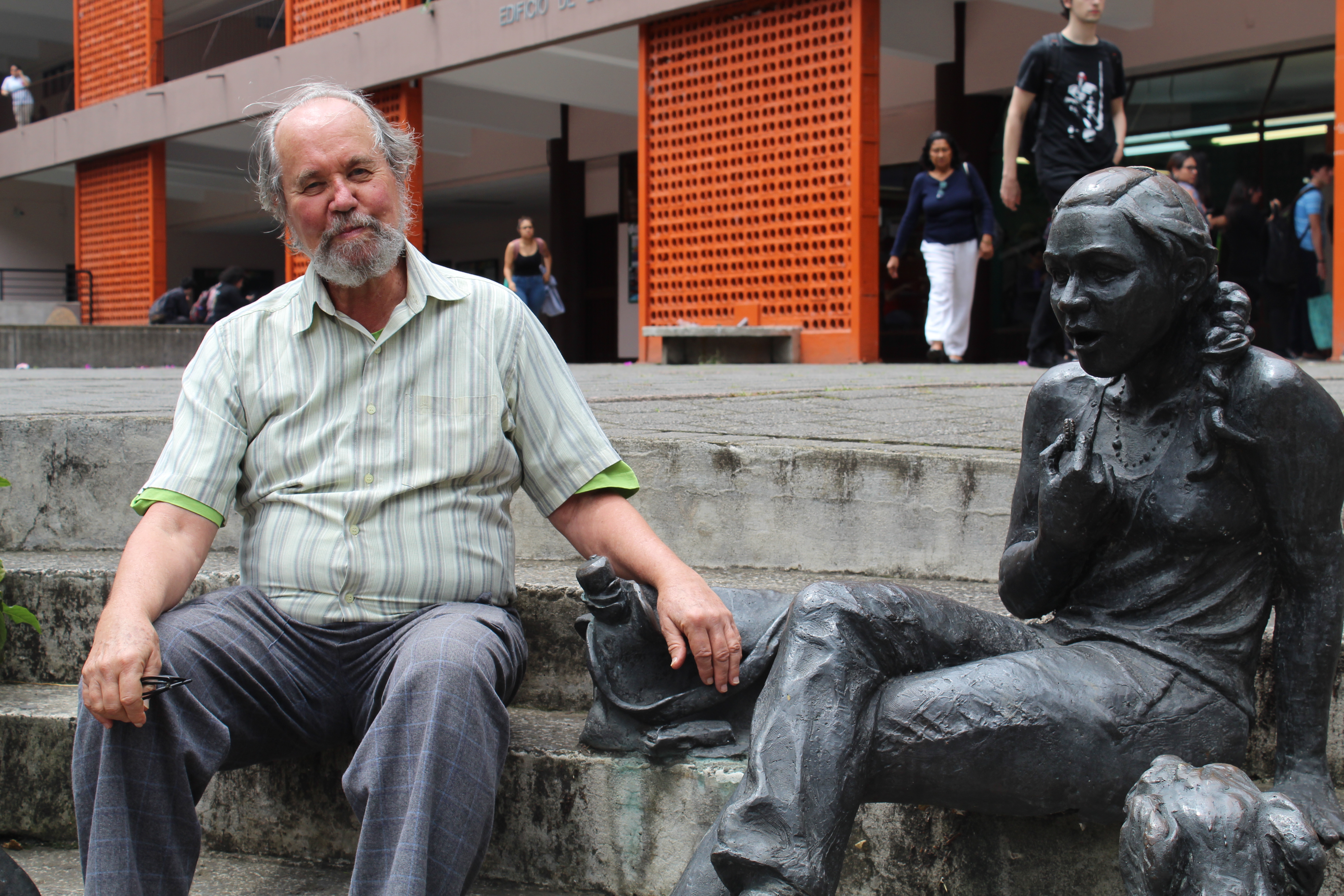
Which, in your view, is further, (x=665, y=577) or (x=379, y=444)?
(x=379, y=444)

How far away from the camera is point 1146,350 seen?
178 centimetres

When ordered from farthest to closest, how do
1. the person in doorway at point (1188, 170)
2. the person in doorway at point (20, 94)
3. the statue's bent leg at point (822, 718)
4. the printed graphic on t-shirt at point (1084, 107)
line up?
the person in doorway at point (20, 94), the person in doorway at point (1188, 170), the printed graphic on t-shirt at point (1084, 107), the statue's bent leg at point (822, 718)

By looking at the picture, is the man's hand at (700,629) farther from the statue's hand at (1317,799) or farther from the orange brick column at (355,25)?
the orange brick column at (355,25)

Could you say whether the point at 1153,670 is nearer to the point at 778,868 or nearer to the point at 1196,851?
the point at 1196,851

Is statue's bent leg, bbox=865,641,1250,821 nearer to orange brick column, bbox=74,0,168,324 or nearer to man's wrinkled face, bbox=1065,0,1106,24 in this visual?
man's wrinkled face, bbox=1065,0,1106,24

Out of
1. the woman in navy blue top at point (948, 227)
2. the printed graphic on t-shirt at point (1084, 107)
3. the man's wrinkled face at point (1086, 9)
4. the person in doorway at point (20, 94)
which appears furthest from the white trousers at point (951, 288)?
the person in doorway at point (20, 94)

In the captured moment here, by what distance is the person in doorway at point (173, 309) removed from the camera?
640 inches

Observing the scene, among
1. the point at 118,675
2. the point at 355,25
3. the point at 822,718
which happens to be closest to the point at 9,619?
the point at 118,675

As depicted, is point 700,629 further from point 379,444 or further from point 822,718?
point 379,444

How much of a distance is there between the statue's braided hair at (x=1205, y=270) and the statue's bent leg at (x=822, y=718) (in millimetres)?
441

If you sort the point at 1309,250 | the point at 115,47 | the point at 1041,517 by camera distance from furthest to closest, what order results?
the point at 115,47
the point at 1309,250
the point at 1041,517

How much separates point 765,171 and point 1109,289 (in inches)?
355

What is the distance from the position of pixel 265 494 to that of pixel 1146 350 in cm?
156

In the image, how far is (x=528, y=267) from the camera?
1186cm
